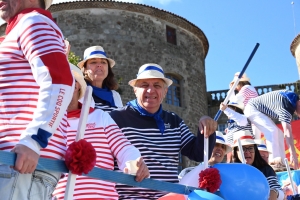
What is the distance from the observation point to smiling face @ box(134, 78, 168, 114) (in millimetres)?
4199

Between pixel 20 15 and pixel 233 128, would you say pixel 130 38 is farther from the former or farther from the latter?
pixel 20 15

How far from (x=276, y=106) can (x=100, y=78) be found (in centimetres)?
302

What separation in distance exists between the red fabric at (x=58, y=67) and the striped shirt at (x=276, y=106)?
488 cm

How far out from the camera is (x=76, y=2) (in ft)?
68.2

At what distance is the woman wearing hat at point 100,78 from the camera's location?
16.9 feet

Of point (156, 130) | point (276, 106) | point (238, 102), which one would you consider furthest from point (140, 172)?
point (238, 102)

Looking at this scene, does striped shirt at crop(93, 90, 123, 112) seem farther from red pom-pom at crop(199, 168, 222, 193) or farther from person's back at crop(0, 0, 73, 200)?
person's back at crop(0, 0, 73, 200)

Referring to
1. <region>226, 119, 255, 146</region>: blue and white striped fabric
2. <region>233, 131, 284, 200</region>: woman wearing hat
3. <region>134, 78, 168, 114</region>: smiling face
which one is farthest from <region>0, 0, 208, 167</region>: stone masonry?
<region>134, 78, 168, 114</region>: smiling face

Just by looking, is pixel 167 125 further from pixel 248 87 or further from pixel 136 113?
pixel 248 87

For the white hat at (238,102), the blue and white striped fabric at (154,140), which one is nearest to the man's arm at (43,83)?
the blue and white striped fabric at (154,140)

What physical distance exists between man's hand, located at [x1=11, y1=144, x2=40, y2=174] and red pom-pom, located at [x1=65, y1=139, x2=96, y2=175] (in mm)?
295

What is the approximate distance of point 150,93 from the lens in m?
4.23

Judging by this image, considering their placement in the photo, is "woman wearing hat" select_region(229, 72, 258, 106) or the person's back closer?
the person's back

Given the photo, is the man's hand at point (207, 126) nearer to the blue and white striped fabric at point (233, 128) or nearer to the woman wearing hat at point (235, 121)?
the woman wearing hat at point (235, 121)
